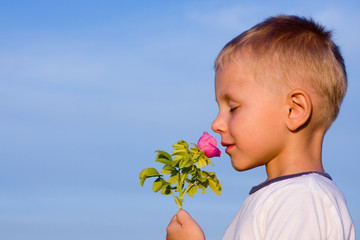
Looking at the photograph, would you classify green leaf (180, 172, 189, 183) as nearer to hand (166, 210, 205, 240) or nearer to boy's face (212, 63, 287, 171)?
hand (166, 210, 205, 240)

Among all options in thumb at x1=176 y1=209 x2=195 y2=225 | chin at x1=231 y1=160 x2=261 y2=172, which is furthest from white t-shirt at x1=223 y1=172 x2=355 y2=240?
thumb at x1=176 y1=209 x2=195 y2=225

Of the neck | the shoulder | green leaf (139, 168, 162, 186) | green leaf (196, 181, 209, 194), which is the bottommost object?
the shoulder

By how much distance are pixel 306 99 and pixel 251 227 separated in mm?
931

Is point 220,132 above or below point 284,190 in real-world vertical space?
above

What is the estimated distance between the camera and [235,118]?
3.54 m

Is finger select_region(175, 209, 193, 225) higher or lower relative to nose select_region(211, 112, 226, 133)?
lower

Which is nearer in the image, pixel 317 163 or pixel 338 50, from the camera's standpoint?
pixel 317 163

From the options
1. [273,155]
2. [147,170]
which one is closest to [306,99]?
[273,155]

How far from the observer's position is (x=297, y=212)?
3.02 metres

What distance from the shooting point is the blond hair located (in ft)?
11.5

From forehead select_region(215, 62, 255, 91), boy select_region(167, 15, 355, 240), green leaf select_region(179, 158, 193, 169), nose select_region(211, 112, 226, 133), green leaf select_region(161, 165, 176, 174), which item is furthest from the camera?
green leaf select_region(161, 165, 176, 174)

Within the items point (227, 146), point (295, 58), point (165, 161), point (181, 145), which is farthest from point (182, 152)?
point (295, 58)

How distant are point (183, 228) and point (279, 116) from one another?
115 centimetres

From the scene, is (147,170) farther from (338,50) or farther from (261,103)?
(338,50)
